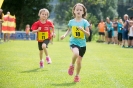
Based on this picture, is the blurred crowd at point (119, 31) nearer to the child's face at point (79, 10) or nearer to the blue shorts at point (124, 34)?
the blue shorts at point (124, 34)

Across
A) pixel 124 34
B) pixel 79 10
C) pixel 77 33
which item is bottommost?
pixel 124 34

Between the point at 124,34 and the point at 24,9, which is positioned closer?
the point at 124,34

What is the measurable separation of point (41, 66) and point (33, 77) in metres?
2.41

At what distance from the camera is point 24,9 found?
55875mm

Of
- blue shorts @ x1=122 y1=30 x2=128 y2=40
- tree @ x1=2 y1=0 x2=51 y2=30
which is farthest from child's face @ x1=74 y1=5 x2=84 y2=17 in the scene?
tree @ x1=2 y1=0 x2=51 y2=30

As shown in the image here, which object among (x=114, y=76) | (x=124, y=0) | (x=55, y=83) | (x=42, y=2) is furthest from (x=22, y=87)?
(x=124, y=0)

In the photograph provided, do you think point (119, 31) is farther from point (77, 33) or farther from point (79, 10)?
point (79, 10)

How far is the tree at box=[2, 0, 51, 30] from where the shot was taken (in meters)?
55.5

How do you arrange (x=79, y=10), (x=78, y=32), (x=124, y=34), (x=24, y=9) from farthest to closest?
1. (x=24, y=9)
2. (x=124, y=34)
3. (x=78, y=32)
4. (x=79, y=10)

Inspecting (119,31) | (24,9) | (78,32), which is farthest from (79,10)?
(24,9)

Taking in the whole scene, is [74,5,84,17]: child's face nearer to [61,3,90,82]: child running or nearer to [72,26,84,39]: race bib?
[61,3,90,82]: child running

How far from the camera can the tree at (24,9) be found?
5545 centimetres

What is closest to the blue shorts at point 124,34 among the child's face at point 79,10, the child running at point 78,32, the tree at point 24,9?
the child running at point 78,32

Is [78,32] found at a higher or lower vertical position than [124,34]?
higher
